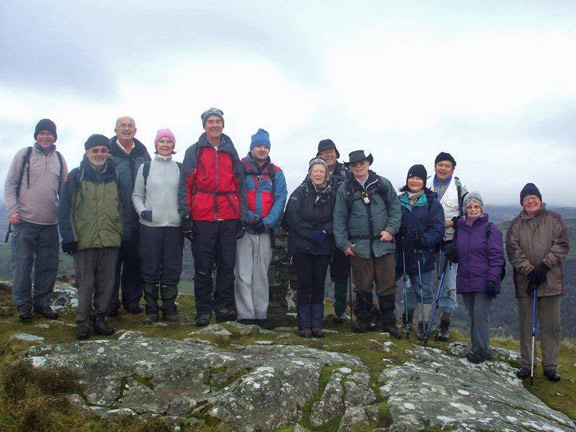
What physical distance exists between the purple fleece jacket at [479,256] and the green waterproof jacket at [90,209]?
697 centimetres

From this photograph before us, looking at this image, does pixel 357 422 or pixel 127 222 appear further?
pixel 127 222

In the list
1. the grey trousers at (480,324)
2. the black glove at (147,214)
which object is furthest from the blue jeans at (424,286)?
the black glove at (147,214)

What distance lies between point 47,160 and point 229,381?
21.6ft

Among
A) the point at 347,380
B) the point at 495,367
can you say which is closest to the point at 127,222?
the point at 347,380

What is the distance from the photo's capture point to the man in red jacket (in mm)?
9094

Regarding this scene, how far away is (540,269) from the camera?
8.12m

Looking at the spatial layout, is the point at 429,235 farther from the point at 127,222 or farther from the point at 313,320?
the point at 127,222

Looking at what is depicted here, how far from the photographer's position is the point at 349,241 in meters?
9.16

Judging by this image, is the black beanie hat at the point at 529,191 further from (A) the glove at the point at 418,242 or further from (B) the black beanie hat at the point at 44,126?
(B) the black beanie hat at the point at 44,126

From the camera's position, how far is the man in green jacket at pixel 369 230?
8984 mm

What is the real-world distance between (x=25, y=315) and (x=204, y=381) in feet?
17.5

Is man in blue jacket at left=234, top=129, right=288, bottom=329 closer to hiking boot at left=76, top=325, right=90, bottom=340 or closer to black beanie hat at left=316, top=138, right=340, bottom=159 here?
black beanie hat at left=316, top=138, right=340, bottom=159

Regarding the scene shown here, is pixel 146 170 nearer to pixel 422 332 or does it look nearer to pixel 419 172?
pixel 419 172

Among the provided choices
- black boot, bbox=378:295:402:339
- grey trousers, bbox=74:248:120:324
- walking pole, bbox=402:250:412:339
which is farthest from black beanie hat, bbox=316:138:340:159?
grey trousers, bbox=74:248:120:324
